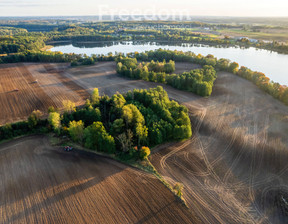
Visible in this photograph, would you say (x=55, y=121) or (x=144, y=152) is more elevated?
(x=55, y=121)

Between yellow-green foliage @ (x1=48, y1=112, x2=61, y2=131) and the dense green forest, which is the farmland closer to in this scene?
the dense green forest

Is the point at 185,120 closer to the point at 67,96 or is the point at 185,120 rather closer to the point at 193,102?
the point at 193,102

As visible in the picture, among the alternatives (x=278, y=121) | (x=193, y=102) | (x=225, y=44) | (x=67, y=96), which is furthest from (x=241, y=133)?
(x=225, y=44)

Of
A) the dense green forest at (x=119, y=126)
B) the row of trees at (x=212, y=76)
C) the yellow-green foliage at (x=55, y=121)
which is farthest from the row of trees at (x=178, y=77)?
the yellow-green foliage at (x=55, y=121)

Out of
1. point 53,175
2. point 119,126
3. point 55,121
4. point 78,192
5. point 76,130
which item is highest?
point 55,121

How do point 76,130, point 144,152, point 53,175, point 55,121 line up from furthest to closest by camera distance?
point 55,121 < point 76,130 < point 144,152 < point 53,175

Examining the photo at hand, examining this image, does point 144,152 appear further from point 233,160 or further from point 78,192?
point 233,160

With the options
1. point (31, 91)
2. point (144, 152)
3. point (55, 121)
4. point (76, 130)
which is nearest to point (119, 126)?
point (144, 152)
